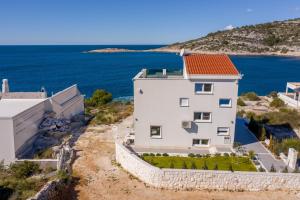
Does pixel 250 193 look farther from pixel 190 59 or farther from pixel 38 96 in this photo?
pixel 38 96

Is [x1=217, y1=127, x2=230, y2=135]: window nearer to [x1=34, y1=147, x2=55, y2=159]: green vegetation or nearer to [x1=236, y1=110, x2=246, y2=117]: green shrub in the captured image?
[x1=236, y1=110, x2=246, y2=117]: green shrub

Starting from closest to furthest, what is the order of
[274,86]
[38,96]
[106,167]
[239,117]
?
[106,167] < [38,96] < [239,117] < [274,86]

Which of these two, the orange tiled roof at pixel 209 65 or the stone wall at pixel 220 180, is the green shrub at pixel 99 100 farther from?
the stone wall at pixel 220 180

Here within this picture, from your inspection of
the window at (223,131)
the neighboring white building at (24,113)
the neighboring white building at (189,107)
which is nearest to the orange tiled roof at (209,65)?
the neighboring white building at (189,107)

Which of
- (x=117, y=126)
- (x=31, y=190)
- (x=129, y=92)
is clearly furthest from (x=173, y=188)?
Result: (x=129, y=92)

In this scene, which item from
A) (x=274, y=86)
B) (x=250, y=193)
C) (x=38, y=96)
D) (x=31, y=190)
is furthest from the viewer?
(x=274, y=86)

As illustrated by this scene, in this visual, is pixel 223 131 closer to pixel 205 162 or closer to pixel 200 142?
pixel 200 142

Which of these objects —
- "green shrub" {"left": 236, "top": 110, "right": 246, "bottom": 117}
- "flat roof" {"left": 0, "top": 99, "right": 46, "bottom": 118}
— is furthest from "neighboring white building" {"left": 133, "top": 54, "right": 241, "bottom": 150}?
"green shrub" {"left": 236, "top": 110, "right": 246, "bottom": 117}
